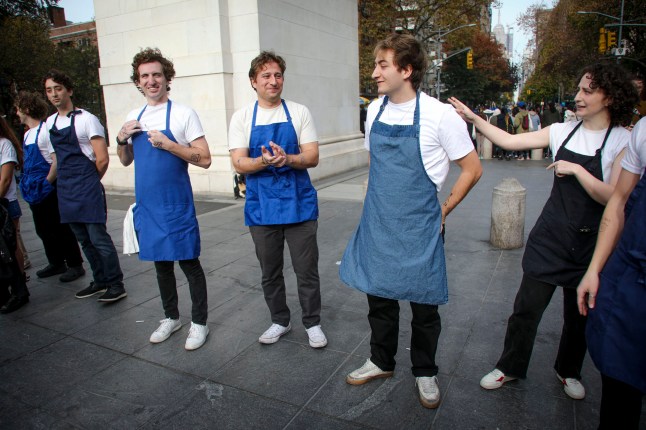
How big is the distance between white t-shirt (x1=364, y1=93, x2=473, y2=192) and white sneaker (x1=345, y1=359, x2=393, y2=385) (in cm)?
123

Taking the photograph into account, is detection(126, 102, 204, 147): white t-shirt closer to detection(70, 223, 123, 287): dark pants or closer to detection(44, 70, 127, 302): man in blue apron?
detection(44, 70, 127, 302): man in blue apron

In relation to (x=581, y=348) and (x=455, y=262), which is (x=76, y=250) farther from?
(x=581, y=348)

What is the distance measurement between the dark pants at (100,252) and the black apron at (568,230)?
357cm

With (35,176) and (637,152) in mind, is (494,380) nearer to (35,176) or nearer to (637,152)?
(637,152)

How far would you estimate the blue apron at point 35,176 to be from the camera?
4.91 meters

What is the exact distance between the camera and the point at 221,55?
9453 mm

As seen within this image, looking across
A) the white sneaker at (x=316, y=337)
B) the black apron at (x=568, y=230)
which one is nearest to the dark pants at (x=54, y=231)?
the white sneaker at (x=316, y=337)

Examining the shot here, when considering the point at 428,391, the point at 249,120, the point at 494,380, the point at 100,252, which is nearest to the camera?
the point at 428,391

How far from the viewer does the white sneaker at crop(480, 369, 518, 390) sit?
2.86 meters

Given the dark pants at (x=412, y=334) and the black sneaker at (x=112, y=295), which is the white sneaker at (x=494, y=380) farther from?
the black sneaker at (x=112, y=295)

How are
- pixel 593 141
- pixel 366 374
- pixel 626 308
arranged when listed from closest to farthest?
pixel 626 308, pixel 593 141, pixel 366 374

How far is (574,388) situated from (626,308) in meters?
1.34

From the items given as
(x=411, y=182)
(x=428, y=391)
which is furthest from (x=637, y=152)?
(x=428, y=391)

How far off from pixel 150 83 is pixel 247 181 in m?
0.97
